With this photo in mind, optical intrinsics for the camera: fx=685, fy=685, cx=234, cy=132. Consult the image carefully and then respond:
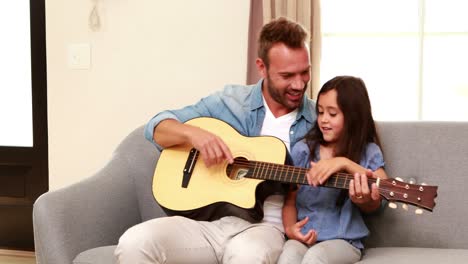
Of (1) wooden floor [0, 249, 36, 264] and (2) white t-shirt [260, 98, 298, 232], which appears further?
(1) wooden floor [0, 249, 36, 264]

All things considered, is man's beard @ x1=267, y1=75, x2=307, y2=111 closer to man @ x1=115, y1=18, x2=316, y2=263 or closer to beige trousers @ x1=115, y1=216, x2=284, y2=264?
man @ x1=115, y1=18, x2=316, y2=263

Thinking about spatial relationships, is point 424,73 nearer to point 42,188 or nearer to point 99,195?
point 99,195

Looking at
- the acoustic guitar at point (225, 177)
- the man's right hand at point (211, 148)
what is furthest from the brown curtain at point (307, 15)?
the man's right hand at point (211, 148)

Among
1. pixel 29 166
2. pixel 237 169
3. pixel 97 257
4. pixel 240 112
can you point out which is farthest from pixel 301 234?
pixel 29 166

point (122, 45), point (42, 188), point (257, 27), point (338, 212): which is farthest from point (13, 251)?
point (338, 212)

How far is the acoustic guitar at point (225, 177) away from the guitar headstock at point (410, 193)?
12cm

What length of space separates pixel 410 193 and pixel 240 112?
2.50 ft

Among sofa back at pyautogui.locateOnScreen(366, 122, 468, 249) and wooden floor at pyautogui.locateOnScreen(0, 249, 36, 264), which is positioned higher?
sofa back at pyautogui.locateOnScreen(366, 122, 468, 249)

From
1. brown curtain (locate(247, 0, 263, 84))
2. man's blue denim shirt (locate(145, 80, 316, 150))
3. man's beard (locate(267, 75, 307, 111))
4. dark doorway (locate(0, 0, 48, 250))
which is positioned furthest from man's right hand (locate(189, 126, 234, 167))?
dark doorway (locate(0, 0, 48, 250))

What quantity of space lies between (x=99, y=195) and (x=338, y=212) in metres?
0.84

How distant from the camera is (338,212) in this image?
217cm

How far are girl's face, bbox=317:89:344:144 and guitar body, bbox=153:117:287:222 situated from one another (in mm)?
149

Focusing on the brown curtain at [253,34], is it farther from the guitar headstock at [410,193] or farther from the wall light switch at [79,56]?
the guitar headstock at [410,193]

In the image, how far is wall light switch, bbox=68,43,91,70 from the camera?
345 cm
